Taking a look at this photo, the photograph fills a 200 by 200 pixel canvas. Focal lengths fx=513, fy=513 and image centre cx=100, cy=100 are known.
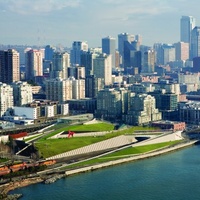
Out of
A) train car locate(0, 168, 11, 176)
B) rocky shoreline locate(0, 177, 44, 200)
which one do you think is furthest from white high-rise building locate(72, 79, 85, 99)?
rocky shoreline locate(0, 177, 44, 200)

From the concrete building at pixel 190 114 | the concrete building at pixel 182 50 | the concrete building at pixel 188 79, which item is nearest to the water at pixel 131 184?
the concrete building at pixel 190 114

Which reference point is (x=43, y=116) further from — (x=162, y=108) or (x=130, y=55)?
(x=130, y=55)

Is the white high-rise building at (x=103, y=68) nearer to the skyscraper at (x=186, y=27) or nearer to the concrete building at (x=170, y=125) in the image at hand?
the concrete building at (x=170, y=125)

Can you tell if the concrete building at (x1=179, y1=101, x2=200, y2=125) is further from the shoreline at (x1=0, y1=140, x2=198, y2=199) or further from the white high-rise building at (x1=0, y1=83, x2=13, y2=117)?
the white high-rise building at (x1=0, y1=83, x2=13, y2=117)

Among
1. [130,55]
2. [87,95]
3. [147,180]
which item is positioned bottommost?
[147,180]

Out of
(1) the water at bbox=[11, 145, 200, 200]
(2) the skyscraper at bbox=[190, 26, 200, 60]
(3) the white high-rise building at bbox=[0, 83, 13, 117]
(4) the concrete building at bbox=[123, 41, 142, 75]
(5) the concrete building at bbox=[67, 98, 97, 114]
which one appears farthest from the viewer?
(2) the skyscraper at bbox=[190, 26, 200, 60]

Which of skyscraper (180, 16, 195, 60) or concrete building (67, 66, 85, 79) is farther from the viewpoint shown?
skyscraper (180, 16, 195, 60)

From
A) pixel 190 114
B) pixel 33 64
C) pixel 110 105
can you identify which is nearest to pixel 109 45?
pixel 33 64

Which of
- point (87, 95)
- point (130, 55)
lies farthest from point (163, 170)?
point (130, 55)
